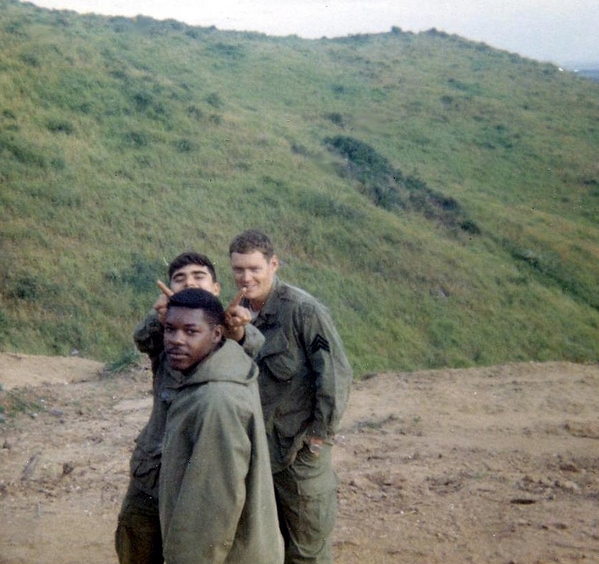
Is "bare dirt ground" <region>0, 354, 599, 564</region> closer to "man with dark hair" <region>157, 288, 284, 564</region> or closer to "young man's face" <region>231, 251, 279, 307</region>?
"young man's face" <region>231, 251, 279, 307</region>

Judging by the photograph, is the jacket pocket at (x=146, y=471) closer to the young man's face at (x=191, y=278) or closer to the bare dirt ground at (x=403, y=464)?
the young man's face at (x=191, y=278)

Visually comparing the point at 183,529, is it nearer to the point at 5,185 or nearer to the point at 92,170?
the point at 5,185

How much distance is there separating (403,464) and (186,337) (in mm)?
4079

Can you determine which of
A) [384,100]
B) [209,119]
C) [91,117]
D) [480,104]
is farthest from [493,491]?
[480,104]

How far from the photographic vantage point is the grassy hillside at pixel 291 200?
13219 millimetres

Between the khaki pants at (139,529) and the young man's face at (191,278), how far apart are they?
28.9 inches

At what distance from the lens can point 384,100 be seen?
3084 cm

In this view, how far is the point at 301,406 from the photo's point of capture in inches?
126

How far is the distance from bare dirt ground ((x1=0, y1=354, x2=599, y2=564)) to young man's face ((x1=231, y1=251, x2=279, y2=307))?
1864mm

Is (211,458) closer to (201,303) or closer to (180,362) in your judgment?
(180,362)

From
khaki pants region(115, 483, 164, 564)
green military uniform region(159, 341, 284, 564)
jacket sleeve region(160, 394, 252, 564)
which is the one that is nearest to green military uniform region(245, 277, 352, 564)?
khaki pants region(115, 483, 164, 564)

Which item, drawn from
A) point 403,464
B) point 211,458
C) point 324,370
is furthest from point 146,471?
point 403,464

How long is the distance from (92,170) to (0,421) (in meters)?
10.0

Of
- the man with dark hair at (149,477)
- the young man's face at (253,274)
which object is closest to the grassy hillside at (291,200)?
the young man's face at (253,274)
